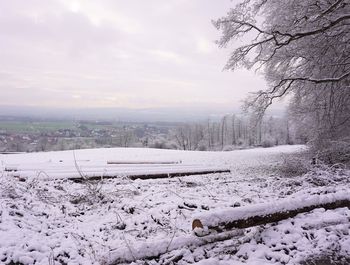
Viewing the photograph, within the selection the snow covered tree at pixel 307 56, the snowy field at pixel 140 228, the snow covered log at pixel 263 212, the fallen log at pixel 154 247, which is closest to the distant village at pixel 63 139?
the snow covered tree at pixel 307 56

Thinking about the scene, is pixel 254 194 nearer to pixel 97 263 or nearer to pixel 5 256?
pixel 97 263

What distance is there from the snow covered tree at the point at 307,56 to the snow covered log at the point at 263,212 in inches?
277

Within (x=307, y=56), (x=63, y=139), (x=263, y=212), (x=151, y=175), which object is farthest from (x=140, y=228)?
(x=63, y=139)

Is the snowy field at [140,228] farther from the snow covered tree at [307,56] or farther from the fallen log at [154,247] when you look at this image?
the snow covered tree at [307,56]

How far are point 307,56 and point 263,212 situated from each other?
405 inches

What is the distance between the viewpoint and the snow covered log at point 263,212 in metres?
4.29

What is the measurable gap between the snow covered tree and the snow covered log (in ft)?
23.0

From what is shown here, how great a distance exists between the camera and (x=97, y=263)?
3.91m

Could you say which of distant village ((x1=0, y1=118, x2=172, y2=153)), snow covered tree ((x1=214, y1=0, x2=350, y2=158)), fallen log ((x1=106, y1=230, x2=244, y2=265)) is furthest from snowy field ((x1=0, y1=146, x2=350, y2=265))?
distant village ((x1=0, y1=118, x2=172, y2=153))

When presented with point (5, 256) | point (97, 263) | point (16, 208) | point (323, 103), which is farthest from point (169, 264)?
point (323, 103)

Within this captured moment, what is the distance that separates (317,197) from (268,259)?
72.2 inches

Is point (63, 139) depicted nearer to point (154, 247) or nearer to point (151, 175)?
point (151, 175)

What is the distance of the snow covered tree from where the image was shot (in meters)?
12.0

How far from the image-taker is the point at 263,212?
471cm
